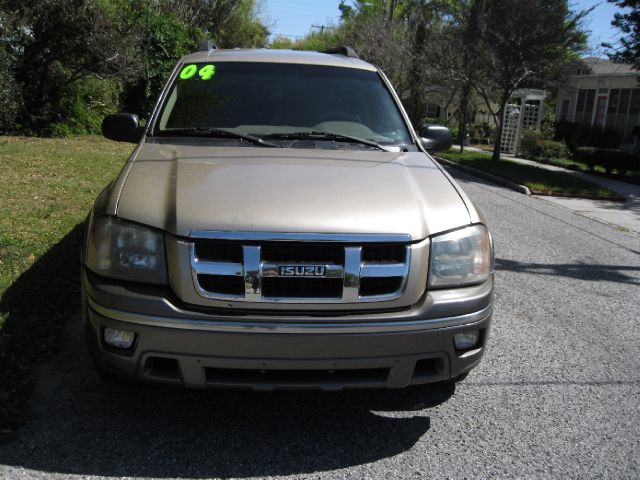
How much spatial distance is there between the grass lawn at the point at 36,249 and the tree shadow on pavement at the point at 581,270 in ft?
14.8

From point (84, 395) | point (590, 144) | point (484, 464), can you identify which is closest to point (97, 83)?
point (84, 395)

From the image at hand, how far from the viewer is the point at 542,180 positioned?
15727 mm

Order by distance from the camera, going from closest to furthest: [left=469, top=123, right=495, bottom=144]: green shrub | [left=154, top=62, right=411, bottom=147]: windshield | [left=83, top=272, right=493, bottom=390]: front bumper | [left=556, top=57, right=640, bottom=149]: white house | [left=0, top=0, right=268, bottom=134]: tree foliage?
[left=83, top=272, right=493, bottom=390]: front bumper
[left=154, top=62, right=411, bottom=147]: windshield
[left=0, top=0, right=268, bottom=134]: tree foliage
[left=556, top=57, right=640, bottom=149]: white house
[left=469, top=123, right=495, bottom=144]: green shrub

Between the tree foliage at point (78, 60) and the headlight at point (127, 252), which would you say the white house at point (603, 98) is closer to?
the tree foliage at point (78, 60)

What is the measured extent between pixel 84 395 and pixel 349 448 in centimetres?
150

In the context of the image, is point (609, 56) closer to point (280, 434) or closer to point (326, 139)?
point (326, 139)

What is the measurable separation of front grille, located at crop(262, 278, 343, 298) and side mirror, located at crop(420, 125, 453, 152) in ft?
7.52

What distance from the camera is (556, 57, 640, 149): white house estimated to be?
28.9m

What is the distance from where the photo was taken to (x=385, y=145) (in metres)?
4.12

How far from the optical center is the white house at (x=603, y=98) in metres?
28.9

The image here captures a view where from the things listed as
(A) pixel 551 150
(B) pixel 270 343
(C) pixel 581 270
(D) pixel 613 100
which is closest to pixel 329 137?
(B) pixel 270 343

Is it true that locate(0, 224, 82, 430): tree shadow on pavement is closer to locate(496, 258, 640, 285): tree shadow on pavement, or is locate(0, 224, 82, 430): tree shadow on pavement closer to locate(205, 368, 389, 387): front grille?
locate(205, 368, 389, 387): front grille

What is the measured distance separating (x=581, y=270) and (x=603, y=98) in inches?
1120

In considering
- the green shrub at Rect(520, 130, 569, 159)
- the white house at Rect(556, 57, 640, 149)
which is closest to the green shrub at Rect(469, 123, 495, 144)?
the white house at Rect(556, 57, 640, 149)
